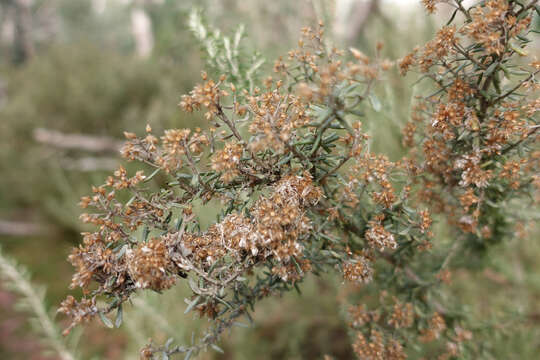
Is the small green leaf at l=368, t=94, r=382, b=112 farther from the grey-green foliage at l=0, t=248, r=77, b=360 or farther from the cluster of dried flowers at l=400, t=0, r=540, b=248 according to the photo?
the grey-green foliage at l=0, t=248, r=77, b=360

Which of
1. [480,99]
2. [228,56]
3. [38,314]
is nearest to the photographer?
[480,99]

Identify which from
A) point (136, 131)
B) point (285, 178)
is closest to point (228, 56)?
point (285, 178)

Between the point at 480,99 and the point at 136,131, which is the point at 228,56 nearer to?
the point at 480,99

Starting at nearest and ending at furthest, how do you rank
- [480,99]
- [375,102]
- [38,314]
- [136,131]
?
1. [375,102]
2. [480,99]
3. [38,314]
4. [136,131]

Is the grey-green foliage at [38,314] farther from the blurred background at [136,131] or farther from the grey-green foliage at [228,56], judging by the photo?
the grey-green foliage at [228,56]

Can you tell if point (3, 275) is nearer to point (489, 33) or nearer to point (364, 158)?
point (364, 158)
